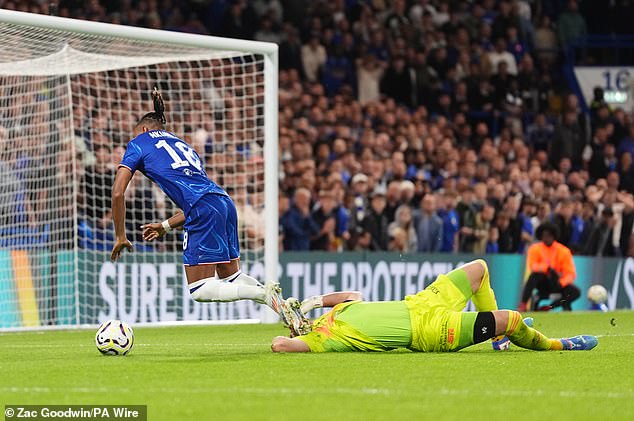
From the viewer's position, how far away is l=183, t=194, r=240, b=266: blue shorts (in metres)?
10.7

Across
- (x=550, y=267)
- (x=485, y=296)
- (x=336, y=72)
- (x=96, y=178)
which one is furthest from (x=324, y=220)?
(x=485, y=296)

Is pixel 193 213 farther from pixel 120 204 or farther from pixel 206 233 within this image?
pixel 120 204

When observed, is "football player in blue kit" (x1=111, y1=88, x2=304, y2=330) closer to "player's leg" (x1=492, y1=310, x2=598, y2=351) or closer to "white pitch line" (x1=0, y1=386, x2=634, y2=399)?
"player's leg" (x1=492, y1=310, x2=598, y2=351)

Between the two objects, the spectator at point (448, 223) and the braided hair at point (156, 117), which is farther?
the spectator at point (448, 223)

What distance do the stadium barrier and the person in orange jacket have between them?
994 mm

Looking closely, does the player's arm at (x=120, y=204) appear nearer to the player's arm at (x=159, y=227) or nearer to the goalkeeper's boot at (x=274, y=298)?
the player's arm at (x=159, y=227)

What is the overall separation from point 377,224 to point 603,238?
495 centimetres

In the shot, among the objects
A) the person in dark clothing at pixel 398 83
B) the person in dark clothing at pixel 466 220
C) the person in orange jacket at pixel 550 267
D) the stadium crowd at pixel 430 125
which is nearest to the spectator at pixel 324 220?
the stadium crowd at pixel 430 125

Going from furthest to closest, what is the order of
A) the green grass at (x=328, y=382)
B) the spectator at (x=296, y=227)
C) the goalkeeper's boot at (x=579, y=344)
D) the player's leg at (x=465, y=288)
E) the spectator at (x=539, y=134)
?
the spectator at (x=539, y=134), the spectator at (x=296, y=227), the goalkeeper's boot at (x=579, y=344), the player's leg at (x=465, y=288), the green grass at (x=328, y=382)

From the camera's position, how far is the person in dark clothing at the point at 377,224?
1911 cm

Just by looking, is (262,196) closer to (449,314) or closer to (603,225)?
(603,225)

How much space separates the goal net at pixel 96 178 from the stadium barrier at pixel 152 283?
14 mm

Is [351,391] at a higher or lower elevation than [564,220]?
lower

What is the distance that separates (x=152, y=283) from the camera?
16797 mm
